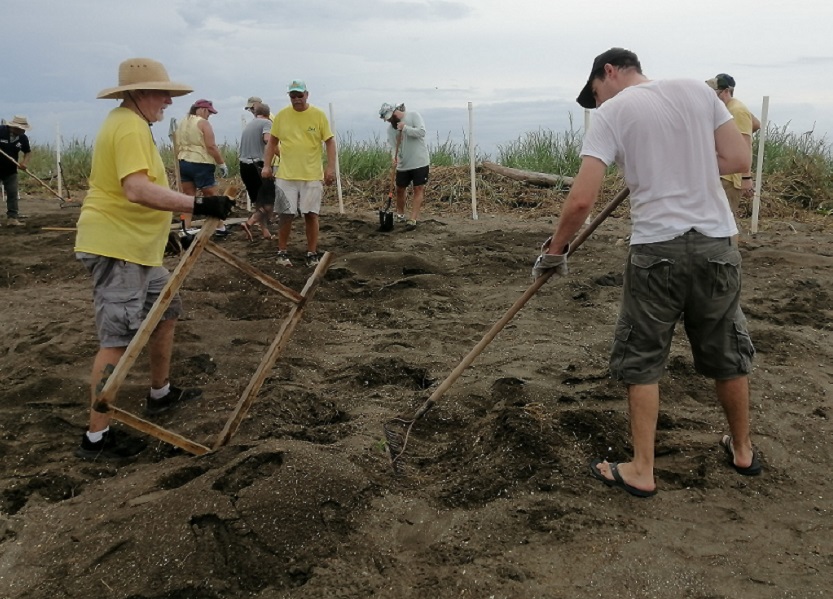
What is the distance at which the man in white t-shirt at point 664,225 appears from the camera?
2.78m

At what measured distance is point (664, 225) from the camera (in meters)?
2.81

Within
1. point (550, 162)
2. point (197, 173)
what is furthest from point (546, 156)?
point (197, 173)

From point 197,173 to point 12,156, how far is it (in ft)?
14.7

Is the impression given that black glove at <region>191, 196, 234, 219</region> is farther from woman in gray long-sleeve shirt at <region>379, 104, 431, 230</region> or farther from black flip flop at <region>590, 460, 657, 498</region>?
woman in gray long-sleeve shirt at <region>379, 104, 431, 230</region>

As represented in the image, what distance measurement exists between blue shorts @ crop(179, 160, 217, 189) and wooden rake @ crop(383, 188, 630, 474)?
18.7ft

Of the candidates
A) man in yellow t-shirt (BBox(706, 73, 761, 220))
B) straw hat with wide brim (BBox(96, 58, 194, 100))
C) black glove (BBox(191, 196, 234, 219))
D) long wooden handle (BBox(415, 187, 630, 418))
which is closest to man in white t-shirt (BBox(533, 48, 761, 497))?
long wooden handle (BBox(415, 187, 630, 418))

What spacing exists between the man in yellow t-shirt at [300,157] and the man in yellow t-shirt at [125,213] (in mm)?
3742

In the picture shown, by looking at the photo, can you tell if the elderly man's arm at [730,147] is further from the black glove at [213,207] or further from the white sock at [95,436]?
the white sock at [95,436]

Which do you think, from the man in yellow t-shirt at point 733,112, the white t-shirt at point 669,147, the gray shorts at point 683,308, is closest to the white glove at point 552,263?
the gray shorts at point 683,308

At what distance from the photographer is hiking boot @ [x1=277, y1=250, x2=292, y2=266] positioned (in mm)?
7249

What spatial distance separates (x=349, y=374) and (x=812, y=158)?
10.8 metres

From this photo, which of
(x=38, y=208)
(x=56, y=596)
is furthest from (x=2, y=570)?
(x=38, y=208)

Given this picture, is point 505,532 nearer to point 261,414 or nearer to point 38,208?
point 261,414

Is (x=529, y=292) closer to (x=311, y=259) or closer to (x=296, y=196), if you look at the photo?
(x=311, y=259)
